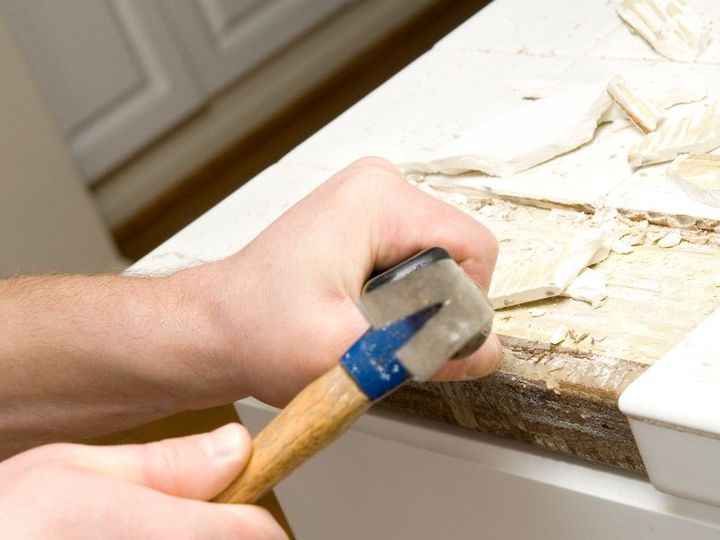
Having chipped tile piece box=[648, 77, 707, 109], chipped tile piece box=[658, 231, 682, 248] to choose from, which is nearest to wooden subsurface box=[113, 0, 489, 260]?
chipped tile piece box=[648, 77, 707, 109]

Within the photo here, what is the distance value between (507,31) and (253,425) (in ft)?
1.39

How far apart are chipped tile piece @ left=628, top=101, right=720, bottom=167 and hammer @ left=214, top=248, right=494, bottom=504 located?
245mm

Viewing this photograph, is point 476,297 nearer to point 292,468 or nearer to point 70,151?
point 292,468

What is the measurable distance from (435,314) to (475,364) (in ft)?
0.32

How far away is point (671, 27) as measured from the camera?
0.76 meters

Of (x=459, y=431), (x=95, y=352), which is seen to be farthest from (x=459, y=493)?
(x=95, y=352)

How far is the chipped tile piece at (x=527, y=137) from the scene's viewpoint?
2.27ft

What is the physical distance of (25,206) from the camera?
1.69 m

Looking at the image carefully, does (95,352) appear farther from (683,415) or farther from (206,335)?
(683,415)

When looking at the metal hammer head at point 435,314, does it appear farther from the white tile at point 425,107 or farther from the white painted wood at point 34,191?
the white painted wood at point 34,191

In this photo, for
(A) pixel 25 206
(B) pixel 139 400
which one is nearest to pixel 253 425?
(B) pixel 139 400

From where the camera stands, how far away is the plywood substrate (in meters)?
0.52

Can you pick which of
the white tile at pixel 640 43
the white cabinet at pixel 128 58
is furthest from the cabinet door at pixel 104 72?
the white tile at pixel 640 43

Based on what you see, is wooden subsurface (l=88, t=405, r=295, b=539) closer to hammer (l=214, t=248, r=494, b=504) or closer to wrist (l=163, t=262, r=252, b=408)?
wrist (l=163, t=262, r=252, b=408)
